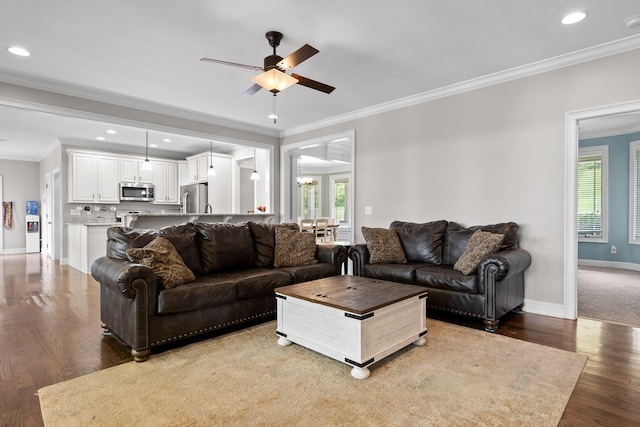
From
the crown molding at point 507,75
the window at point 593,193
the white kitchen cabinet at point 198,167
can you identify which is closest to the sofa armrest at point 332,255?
the crown molding at point 507,75

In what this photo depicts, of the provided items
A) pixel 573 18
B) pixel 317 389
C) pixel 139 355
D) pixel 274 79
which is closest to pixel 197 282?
pixel 139 355

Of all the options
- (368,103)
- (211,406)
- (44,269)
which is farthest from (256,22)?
(44,269)

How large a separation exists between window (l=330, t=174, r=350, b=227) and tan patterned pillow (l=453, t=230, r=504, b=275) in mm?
7729

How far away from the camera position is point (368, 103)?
5.08 m

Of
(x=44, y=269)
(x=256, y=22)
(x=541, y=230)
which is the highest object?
(x=256, y=22)

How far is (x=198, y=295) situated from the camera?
2756 mm

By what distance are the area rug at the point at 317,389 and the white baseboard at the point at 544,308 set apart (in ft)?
3.68

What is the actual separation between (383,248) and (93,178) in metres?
6.91

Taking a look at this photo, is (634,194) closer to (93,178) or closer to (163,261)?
(163,261)

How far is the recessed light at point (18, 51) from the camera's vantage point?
10.7 feet

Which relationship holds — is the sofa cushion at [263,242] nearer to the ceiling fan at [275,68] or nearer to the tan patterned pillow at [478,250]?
the ceiling fan at [275,68]

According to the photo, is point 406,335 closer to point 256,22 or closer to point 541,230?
point 541,230

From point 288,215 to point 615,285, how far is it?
5.41 meters

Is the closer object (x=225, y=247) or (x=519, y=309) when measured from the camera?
(x=225, y=247)
